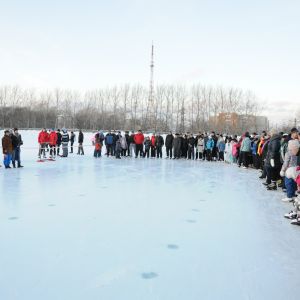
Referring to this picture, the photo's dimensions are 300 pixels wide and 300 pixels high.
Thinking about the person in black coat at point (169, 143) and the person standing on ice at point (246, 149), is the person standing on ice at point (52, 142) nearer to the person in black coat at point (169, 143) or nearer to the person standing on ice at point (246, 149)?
the person in black coat at point (169, 143)

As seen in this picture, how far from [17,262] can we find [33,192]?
150 inches

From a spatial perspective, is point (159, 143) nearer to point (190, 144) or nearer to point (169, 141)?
point (169, 141)

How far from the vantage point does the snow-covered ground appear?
8.95ft

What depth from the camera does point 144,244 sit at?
3828 mm

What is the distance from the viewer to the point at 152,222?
15.7 feet

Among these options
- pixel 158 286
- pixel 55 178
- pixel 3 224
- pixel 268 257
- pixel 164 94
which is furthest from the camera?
pixel 164 94

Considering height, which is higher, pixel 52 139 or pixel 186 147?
pixel 52 139

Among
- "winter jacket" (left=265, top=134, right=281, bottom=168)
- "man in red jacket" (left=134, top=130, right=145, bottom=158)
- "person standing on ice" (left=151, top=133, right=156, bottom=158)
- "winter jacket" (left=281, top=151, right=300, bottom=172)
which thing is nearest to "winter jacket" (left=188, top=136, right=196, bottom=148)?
"person standing on ice" (left=151, top=133, right=156, bottom=158)

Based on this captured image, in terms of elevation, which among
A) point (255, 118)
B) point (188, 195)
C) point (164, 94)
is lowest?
point (188, 195)

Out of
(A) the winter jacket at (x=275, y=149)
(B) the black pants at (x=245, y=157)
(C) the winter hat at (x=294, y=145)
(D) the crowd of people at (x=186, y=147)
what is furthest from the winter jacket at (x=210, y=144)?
(C) the winter hat at (x=294, y=145)

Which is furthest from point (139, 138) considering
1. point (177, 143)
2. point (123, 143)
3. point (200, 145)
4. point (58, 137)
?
point (58, 137)

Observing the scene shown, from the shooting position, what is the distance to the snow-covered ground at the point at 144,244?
2.73 m

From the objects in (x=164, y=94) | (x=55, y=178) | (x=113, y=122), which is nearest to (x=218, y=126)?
(x=164, y=94)

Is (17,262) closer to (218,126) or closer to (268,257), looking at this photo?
(268,257)
